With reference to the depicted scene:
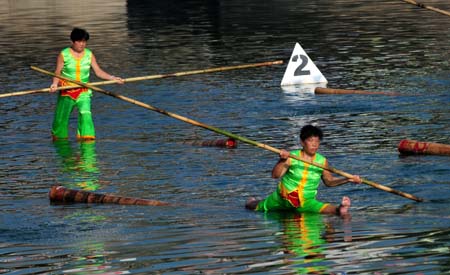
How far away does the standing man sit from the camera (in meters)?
25.2

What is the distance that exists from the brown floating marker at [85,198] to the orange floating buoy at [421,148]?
17.2ft

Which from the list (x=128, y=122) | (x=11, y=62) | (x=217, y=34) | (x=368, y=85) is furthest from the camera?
(x=217, y=34)

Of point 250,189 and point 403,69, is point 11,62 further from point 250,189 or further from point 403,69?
point 250,189

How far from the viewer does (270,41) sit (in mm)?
46969

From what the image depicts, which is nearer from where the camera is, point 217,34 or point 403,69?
point 403,69

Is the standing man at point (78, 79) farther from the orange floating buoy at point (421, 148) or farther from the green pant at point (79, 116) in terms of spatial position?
the orange floating buoy at point (421, 148)

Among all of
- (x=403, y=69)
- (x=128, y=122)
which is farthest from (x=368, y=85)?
(x=128, y=122)

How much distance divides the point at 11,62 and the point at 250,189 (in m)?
23.5

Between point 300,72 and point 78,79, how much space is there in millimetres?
9789

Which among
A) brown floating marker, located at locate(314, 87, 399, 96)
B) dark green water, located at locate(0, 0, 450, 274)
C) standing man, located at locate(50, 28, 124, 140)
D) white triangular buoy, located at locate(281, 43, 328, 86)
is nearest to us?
dark green water, located at locate(0, 0, 450, 274)

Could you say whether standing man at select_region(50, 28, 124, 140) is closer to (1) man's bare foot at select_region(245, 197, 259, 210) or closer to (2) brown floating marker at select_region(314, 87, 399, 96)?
(1) man's bare foot at select_region(245, 197, 259, 210)

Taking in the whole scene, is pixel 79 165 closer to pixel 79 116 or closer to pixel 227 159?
pixel 227 159

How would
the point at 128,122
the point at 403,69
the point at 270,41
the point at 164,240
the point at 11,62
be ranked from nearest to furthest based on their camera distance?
the point at 164,240 → the point at 128,122 → the point at 403,69 → the point at 11,62 → the point at 270,41

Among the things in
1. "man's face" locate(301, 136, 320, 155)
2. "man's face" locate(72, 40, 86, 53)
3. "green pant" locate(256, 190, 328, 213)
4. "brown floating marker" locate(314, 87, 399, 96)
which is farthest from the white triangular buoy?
"man's face" locate(301, 136, 320, 155)
